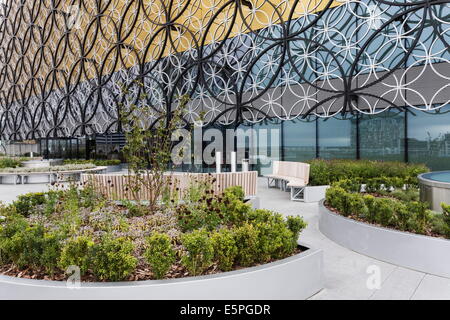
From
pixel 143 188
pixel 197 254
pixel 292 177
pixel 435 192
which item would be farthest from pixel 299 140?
pixel 197 254

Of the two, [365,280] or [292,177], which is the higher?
[292,177]

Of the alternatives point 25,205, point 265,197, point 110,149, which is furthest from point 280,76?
point 110,149

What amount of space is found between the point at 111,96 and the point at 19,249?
2386 centimetres

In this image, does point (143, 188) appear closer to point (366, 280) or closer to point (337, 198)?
point (337, 198)

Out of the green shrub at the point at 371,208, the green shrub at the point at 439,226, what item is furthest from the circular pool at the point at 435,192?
the green shrub at the point at 371,208

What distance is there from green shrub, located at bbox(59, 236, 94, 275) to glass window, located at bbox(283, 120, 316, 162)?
49.6 ft

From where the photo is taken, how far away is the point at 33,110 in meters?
36.6

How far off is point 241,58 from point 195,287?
16743mm

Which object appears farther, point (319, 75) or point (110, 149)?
point (110, 149)

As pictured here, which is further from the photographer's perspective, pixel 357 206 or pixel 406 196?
pixel 406 196

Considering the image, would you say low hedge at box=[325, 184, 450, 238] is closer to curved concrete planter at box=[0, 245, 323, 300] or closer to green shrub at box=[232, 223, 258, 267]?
curved concrete planter at box=[0, 245, 323, 300]

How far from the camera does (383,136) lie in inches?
624

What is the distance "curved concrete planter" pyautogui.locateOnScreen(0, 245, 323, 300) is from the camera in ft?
11.1

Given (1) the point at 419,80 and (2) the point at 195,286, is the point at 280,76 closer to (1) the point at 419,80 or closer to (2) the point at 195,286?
(1) the point at 419,80
